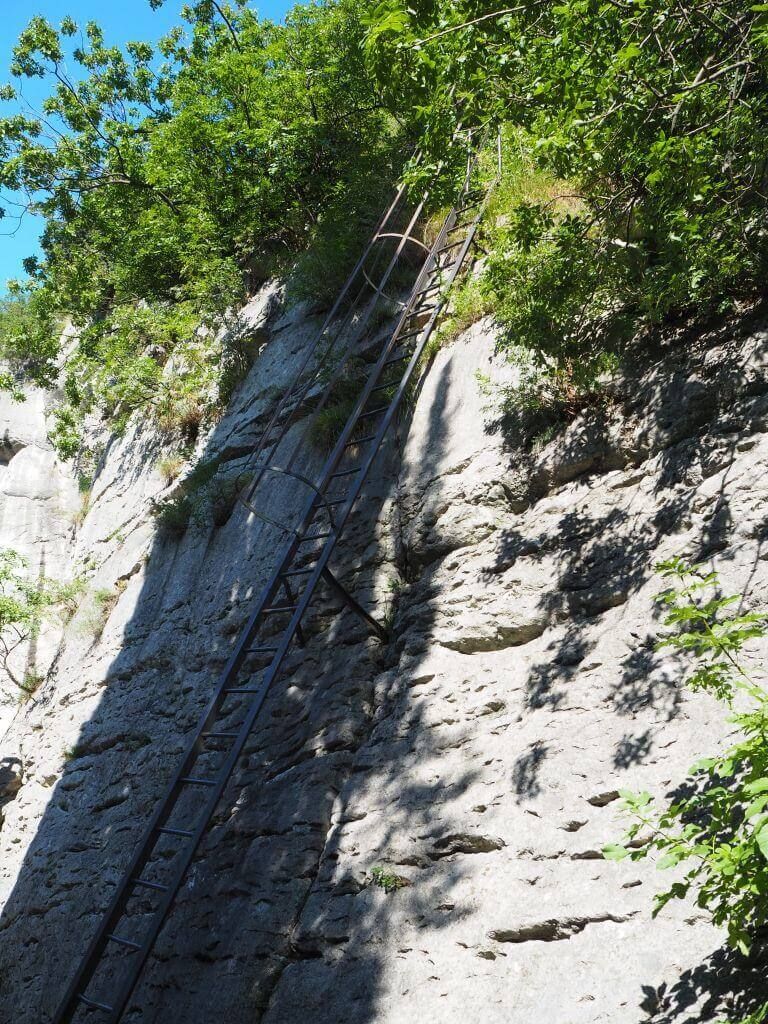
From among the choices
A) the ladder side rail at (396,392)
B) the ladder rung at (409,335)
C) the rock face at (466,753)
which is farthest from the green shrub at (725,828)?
the ladder rung at (409,335)

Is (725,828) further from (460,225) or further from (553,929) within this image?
(460,225)

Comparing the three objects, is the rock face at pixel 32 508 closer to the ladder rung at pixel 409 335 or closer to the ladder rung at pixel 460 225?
the ladder rung at pixel 409 335

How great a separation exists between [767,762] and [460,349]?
426 centimetres

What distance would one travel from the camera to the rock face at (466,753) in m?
3.23

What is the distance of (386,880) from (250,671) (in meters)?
2.36

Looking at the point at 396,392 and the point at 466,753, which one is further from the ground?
the point at 396,392

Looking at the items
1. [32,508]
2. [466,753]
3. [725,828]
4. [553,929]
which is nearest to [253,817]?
[466,753]

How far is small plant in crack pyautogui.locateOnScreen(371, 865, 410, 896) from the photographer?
3.83 metres

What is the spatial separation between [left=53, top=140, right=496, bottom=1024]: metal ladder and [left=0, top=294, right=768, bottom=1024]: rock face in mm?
317

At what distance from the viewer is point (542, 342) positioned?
492 centimetres

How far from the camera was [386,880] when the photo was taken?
387cm

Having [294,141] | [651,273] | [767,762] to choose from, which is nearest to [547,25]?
[651,273]

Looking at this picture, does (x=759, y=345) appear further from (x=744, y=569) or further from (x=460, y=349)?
(x=460, y=349)

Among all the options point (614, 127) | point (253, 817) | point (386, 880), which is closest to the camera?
point (386, 880)
